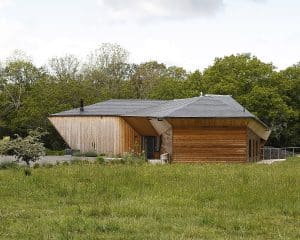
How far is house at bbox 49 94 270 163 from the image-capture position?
36906 millimetres

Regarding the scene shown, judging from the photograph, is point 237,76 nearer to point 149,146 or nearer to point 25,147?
point 149,146

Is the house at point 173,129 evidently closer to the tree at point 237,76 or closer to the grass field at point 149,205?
the tree at point 237,76

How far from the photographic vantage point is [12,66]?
5859 cm

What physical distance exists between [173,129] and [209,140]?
2434mm

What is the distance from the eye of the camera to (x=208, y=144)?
121ft

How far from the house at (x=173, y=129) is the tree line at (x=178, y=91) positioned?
262 inches

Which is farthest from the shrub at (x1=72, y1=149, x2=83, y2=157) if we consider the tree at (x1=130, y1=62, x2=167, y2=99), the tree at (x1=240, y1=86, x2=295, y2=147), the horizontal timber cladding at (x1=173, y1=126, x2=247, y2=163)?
the tree at (x1=130, y1=62, x2=167, y2=99)

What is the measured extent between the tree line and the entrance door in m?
9.97

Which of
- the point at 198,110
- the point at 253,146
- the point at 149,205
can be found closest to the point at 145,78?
the point at 253,146

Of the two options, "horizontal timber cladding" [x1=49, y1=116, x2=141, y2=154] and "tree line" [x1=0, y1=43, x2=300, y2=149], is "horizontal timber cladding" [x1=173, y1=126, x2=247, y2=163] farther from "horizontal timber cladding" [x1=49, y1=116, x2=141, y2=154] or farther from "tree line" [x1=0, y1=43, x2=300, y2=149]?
"tree line" [x1=0, y1=43, x2=300, y2=149]

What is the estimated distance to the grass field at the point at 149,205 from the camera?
941 centimetres

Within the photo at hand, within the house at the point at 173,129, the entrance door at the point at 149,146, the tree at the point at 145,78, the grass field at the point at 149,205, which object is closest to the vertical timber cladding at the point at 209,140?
the house at the point at 173,129

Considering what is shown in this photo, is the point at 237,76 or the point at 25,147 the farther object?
the point at 237,76

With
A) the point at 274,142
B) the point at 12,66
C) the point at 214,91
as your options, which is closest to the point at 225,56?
the point at 214,91
